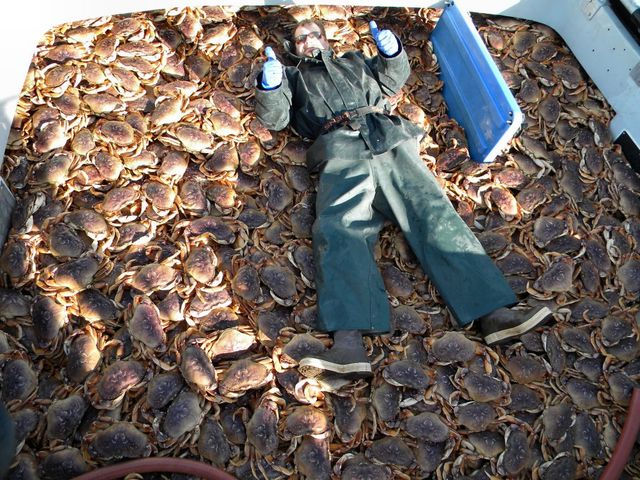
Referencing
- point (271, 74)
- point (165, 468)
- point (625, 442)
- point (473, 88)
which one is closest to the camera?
point (165, 468)

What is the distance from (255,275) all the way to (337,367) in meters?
0.67

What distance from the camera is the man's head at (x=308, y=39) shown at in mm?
3564

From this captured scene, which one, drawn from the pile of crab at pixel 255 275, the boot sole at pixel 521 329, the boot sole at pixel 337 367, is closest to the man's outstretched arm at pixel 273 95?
the pile of crab at pixel 255 275

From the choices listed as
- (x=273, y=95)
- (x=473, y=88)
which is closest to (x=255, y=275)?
(x=273, y=95)

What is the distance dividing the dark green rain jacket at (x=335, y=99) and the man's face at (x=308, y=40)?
5cm

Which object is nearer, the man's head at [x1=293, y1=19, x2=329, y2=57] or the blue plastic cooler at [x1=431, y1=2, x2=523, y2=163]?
the blue plastic cooler at [x1=431, y1=2, x2=523, y2=163]

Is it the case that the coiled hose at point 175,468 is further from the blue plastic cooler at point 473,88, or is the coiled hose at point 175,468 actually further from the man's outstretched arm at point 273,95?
the man's outstretched arm at point 273,95

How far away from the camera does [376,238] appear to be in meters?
3.16

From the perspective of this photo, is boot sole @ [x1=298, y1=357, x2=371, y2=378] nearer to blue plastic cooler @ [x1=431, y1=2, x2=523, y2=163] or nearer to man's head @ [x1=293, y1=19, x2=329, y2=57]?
blue plastic cooler @ [x1=431, y1=2, x2=523, y2=163]

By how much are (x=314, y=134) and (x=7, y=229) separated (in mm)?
1702

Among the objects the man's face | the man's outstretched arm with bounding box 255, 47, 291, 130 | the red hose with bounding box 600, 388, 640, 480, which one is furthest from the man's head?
the red hose with bounding box 600, 388, 640, 480

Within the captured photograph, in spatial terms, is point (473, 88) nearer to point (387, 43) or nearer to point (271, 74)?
point (387, 43)

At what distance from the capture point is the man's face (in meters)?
3.56

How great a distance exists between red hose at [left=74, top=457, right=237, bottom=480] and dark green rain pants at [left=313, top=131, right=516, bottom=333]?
2.62ft
